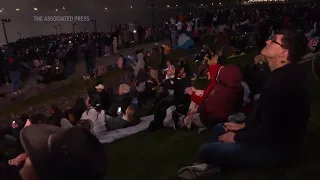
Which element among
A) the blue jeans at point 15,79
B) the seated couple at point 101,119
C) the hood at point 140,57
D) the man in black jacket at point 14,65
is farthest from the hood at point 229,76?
the blue jeans at point 15,79

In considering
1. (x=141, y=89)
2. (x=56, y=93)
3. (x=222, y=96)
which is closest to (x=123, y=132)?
(x=141, y=89)

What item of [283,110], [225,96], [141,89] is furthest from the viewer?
[141,89]

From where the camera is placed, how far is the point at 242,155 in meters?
3.68

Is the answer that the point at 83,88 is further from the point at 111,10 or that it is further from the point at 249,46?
the point at 111,10

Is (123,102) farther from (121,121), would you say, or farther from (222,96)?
(222,96)

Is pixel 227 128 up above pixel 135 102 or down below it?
above

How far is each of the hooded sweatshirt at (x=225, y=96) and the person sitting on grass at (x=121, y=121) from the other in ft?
9.46

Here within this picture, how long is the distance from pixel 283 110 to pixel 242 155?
0.66 m

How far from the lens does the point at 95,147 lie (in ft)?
8.23

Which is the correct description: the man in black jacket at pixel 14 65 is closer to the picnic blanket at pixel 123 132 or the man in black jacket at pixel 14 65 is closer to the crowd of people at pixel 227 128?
the crowd of people at pixel 227 128

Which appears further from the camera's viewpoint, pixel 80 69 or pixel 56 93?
pixel 80 69

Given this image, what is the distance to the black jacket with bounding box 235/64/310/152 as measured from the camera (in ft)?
10.9

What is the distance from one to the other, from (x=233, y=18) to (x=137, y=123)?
54.6 feet

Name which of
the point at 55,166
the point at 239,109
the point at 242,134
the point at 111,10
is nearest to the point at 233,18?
the point at 239,109
